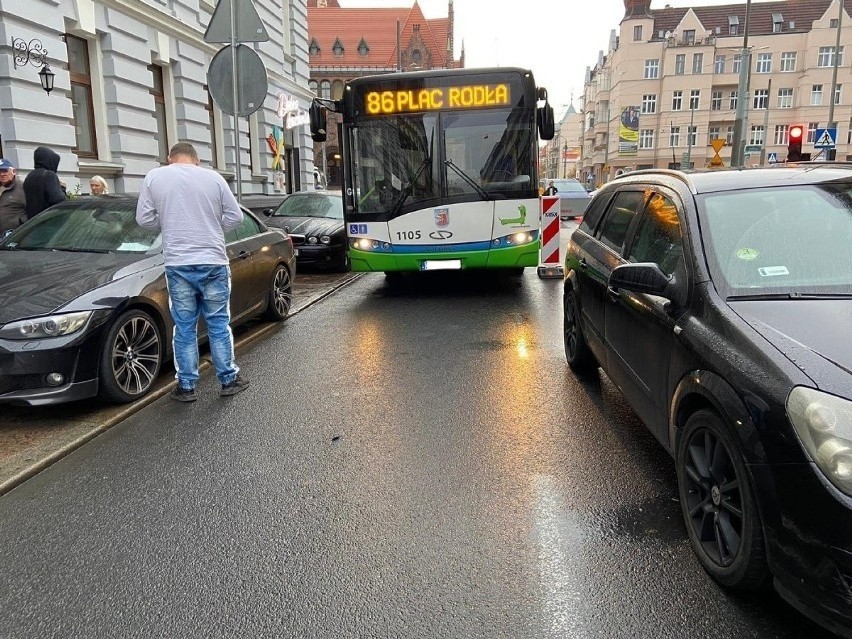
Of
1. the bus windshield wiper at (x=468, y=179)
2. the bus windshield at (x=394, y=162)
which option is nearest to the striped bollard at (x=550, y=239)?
the bus windshield wiper at (x=468, y=179)

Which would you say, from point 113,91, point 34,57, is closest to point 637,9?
point 113,91

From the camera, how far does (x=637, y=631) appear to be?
8.26ft

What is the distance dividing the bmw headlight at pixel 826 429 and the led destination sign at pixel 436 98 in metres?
7.81

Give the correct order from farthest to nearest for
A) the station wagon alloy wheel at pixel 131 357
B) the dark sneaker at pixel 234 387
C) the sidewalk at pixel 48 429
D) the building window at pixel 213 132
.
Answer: the building window at pixel 213 132 < the dark sneaker at pixel 234 387 < the station wagon alloy wheel at pixel 131 357 < the sidewalk at pixel 48 429

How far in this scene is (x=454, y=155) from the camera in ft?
31.3

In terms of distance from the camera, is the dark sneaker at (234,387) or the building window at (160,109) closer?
the dark sneaker at (234,387)

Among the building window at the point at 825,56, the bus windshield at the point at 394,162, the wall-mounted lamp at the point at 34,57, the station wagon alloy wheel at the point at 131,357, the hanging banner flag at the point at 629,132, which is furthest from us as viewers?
the building window at the point at 825,56

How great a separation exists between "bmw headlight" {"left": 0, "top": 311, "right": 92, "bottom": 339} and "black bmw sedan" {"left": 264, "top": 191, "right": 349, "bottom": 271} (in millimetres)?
7852

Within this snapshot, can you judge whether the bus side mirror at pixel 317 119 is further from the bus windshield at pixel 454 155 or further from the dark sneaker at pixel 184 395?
the dark sneaker at pixel 184 395

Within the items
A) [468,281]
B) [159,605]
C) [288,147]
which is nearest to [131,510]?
[159,605]

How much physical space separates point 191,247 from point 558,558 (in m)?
3.56

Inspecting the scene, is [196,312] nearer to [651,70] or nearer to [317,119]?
[317,119]

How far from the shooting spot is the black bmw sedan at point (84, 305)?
462cm

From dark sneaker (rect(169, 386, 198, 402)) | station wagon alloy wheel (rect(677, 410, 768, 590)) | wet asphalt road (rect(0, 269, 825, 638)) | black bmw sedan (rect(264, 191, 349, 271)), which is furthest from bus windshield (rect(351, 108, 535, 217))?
station wagon alloy wheel (rect(677, 410, 768, 590))
